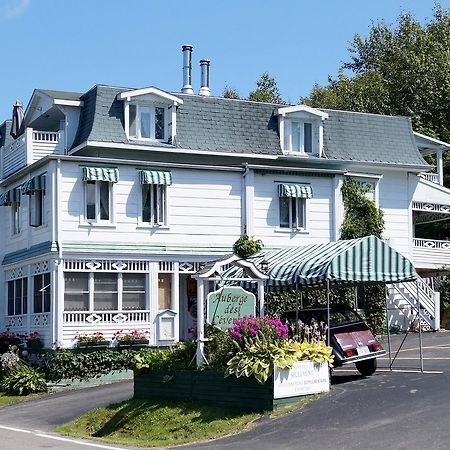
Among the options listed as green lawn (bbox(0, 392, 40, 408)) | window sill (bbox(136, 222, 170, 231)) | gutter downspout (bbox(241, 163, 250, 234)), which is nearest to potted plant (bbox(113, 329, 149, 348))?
green lawn (bbox(0, 392, 40, 408))

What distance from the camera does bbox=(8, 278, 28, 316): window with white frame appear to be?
113 feet

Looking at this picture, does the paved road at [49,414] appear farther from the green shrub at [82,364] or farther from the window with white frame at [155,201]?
the window with white frame at [155,201]

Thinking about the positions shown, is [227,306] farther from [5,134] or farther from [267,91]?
[267,91]

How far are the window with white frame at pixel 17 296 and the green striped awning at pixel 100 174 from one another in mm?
5316

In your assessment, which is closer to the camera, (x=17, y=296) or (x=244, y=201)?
Result: (x=244, y=201)

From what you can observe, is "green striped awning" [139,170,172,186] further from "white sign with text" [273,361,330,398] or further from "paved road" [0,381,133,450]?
"white sign with text" [273,361,330,398]

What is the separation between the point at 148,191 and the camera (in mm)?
33062

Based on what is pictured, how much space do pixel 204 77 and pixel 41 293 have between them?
1361 centimetres

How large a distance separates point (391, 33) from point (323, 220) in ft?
92.9

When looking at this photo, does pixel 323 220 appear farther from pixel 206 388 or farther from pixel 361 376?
pixel 206 388

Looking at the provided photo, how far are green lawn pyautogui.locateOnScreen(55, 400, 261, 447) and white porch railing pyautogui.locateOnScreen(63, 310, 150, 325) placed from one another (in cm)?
918

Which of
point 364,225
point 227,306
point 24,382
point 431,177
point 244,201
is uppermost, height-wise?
point 431,177

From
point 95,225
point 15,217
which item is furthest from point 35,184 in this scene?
point 15,217

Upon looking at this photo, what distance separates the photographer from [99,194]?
105ft
